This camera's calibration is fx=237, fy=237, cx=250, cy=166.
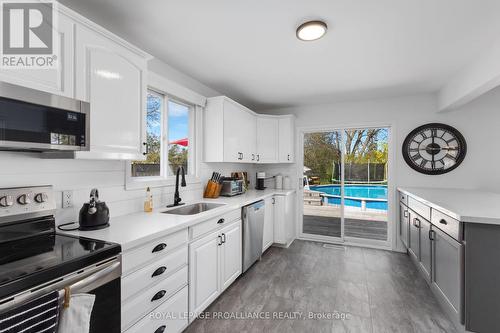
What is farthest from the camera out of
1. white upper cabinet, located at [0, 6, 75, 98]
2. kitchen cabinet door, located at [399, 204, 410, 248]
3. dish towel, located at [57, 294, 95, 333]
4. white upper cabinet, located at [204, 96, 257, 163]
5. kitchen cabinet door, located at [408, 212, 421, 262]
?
kitchen cabinet door, located at [399, 204, 410, 248]

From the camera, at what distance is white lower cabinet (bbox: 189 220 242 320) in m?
1.91

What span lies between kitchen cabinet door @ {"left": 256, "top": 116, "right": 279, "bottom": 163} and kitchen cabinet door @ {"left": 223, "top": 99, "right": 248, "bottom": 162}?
0.55 metres

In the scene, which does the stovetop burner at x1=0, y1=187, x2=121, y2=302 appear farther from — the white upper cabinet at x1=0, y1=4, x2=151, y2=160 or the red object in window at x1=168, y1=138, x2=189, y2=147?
the red object in window at x1=168, y1=138, x2=189, y2=147

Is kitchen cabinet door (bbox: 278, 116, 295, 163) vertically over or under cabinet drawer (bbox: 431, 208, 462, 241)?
over

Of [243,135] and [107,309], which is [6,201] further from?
[243,135]

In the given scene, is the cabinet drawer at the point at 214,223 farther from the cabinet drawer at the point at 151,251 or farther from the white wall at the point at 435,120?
the white wall at the point at 435,120

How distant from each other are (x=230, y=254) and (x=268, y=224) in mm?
1181

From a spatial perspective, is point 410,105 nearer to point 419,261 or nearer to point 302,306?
point 419,261

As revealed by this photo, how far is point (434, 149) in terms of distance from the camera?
3.43 m

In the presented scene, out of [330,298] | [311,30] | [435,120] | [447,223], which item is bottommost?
[330,298]

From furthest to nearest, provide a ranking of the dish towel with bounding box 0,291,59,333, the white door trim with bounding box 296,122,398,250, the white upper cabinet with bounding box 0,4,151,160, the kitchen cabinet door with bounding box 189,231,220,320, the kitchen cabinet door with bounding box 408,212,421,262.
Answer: the white door trim with bounding box 296,122,398,250 → the kitchen cabinet door with bounding box 408,212,421,262 → the kitchen cabinet door with bounding box 189,231,220,320 → the white upper cabinet with bounding box 0,4,151,160 → the dish towel with bounding box 0,291,59,333

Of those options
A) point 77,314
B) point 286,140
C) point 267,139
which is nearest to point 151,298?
point 77,314

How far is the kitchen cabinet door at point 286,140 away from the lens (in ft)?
13.4

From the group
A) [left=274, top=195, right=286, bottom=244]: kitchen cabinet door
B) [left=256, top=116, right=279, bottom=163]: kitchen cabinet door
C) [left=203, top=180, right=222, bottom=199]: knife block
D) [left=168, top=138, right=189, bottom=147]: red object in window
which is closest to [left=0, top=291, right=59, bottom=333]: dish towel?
[left=168, top=138, right=189, bottom=147]: red object in window
